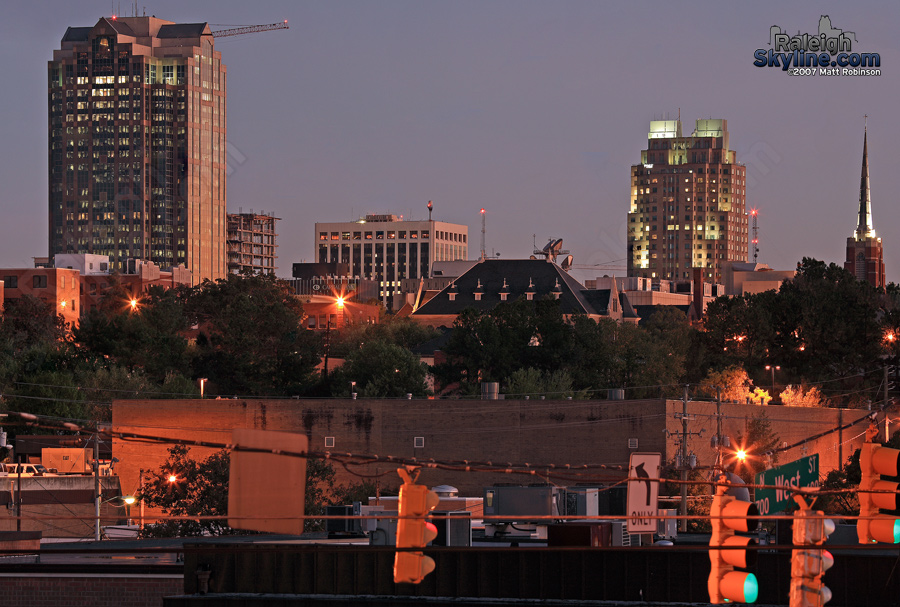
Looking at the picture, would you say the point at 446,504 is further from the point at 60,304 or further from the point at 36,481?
the point at 60,304

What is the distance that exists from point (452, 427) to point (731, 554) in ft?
243

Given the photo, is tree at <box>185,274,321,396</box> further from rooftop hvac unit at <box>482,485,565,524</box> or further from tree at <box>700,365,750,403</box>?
rooftop hvac unit at <box>482,485,565,524</box>

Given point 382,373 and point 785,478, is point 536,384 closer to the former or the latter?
point 382,373

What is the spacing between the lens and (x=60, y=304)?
656 ft

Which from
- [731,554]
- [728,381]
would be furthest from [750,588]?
[728,381]

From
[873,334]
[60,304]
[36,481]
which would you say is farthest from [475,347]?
[60,304]

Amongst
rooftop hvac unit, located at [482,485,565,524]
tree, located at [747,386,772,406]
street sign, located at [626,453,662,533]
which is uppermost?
street sign, located at [626,453,662,533]

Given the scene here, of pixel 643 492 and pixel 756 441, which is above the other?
pixel 643 492

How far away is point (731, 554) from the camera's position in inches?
680

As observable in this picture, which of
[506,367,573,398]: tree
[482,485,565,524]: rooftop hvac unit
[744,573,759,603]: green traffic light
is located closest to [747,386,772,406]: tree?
[506,367,573,398]: tree

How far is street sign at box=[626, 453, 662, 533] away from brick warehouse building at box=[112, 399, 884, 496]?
180 feet

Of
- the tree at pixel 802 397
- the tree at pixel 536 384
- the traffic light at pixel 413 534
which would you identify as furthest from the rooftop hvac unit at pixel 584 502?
the tree at pixel 802 397

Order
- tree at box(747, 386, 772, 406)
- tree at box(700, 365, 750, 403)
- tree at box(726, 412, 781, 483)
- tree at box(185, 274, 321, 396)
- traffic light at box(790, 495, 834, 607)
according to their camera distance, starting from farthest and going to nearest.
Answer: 1. tree at box(185, 274, 321, 396)
2. tree at box(700, 365, 750, 403)
3. tree at box(747, 386, 772, 406)
4. tree at box(726, 412, 781, 483)
5. traffic light at box(790, 495, 834, 607)

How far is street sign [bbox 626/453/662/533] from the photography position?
94.8 feet
